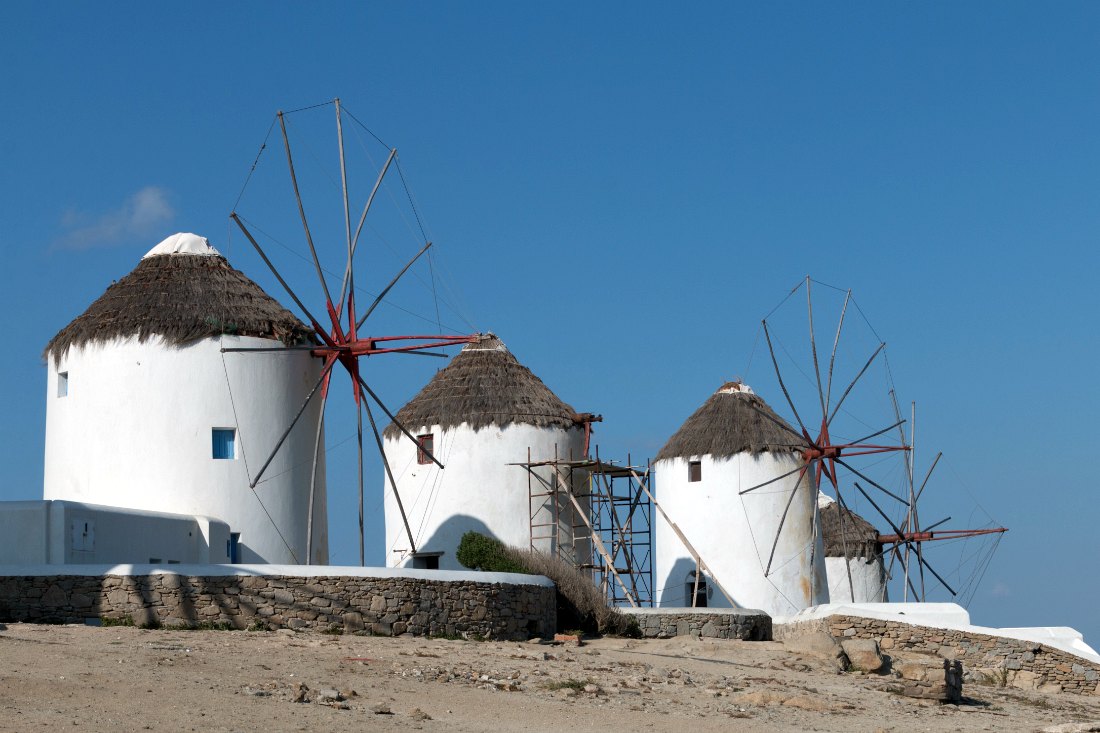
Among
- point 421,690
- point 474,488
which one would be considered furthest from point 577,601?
point 421,690

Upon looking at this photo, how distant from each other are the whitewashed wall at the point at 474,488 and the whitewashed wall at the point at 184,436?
733cm

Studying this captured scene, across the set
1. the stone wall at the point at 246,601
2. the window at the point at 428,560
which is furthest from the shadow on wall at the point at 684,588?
the stone wall at the point at 246,601

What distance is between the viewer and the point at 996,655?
22172mm

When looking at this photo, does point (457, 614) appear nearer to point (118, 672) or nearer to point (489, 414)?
point (118, 672)

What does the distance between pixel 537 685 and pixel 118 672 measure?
4030 mm

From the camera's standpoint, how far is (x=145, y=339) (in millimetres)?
22422

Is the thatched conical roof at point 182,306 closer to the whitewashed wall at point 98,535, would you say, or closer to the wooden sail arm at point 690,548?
the whitewashed wall at point 98,535

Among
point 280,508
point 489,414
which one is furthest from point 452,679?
point 489,414

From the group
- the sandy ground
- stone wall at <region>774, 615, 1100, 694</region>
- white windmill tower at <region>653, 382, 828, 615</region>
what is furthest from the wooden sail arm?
the sandy ground

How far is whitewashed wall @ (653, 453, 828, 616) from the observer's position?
30844 mm

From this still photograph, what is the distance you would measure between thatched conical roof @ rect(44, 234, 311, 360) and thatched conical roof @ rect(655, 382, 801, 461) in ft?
36.1

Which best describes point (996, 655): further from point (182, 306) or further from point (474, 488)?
point (182, 306)

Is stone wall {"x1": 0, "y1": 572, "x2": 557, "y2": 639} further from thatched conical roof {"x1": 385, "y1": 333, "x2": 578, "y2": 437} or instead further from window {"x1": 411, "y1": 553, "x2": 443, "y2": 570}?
thatched conical roof {"x1": 385, "y1": 333, "x2": 578, "y2": 437}

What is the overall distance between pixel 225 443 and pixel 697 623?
8527 millimetres
